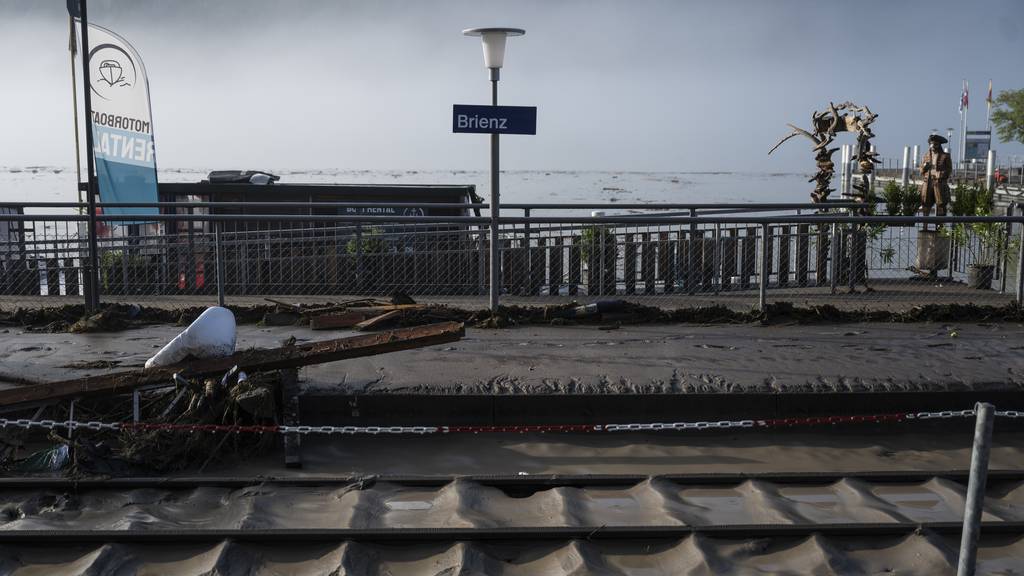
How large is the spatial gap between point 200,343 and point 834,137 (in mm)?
12718

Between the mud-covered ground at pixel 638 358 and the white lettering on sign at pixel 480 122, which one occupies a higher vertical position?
the white lettering on sign at pixel 480 122

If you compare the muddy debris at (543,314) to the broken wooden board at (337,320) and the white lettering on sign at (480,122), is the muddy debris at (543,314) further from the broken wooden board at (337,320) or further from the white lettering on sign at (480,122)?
the white lettering on sign at (480,122)

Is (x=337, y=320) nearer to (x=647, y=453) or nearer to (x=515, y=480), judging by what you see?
(x=647, y=453)

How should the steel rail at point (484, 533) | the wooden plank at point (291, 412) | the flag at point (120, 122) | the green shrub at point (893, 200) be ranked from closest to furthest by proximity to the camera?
the steel rail at point (484, 533)
the wooden plank at point (291, 412)
the flag at point (120, 122)
the green shrub at point (893, 200)

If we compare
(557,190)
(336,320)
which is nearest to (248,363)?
(336,320)

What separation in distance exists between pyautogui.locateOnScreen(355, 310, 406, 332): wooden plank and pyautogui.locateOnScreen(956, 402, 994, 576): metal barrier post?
7.66 m

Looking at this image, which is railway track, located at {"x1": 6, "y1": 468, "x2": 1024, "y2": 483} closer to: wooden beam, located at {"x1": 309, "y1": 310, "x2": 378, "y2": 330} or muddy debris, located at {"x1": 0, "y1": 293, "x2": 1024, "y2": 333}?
wooden beam, located at {"x1": 309, "y1": 310, "x2": 378, "y2": 330}

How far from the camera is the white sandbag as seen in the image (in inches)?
336

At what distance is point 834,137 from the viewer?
59.0 ft

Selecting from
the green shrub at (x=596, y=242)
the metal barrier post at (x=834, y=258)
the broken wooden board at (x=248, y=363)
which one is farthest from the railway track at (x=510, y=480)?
the green shrub at (x=596, y=242)

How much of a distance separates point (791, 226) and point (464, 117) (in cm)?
492

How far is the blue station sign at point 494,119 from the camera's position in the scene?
37.2 ft

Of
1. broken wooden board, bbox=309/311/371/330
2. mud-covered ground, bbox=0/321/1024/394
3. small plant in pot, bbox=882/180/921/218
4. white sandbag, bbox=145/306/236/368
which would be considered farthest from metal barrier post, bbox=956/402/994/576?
small plant in pot, bbox=882/180/921/218

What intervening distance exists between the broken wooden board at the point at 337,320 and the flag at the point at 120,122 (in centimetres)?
527
